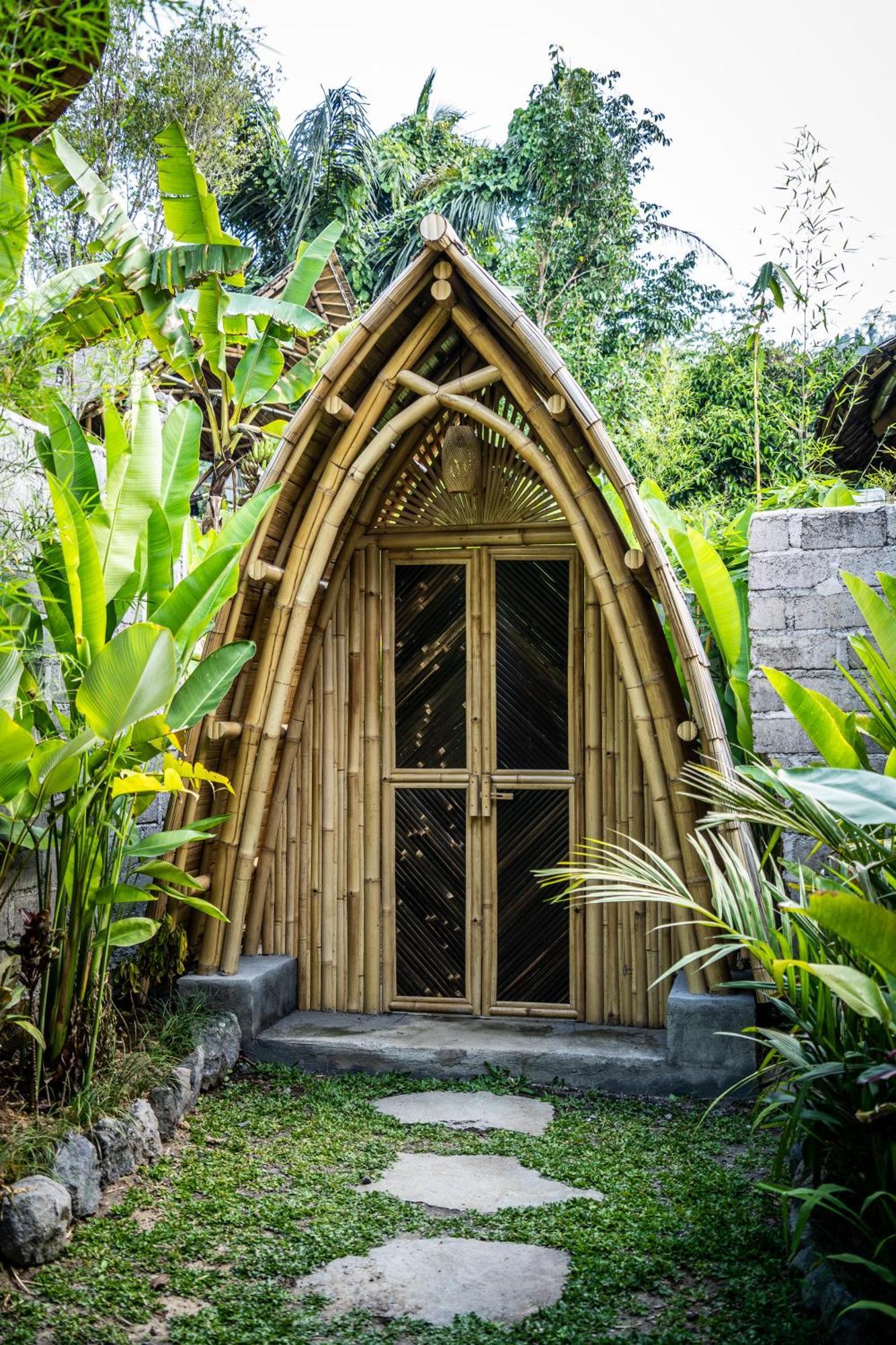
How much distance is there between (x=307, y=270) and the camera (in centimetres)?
594

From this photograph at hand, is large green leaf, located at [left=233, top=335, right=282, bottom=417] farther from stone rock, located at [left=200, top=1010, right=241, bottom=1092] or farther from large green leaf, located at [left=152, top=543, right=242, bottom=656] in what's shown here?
stone rock, located at [left=200, top=1010, right=241, bottom=1092]

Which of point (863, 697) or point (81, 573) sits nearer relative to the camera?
point (863, 697)

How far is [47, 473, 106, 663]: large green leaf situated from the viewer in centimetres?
354

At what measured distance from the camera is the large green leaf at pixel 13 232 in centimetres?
329

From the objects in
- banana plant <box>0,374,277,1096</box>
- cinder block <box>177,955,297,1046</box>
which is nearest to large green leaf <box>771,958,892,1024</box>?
banana plant <box>0,374,277,1096</box>

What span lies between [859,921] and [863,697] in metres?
1.45

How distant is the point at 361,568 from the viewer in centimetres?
546

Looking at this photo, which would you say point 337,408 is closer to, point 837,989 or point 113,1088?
point 113,1088

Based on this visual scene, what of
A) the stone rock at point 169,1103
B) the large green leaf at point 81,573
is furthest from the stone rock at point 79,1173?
the large green leaf at point 81,573

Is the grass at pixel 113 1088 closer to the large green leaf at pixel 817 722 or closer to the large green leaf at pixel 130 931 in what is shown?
the large green leaf at pixel 130 931

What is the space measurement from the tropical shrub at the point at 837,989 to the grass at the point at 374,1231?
0.28 meters

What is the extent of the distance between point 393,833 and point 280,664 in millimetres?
1018

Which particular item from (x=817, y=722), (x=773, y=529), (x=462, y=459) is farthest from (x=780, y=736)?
(x=462, y=459)

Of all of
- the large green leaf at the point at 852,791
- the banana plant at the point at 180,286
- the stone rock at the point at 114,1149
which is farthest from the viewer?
the banana plant at the point at 180,286
